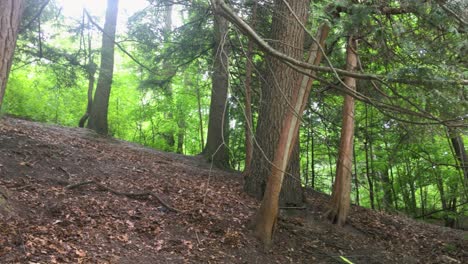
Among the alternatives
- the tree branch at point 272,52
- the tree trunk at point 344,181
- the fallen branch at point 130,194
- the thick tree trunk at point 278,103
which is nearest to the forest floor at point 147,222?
the fallen branch at point 130,194

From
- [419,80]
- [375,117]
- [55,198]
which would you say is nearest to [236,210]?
[55,198]

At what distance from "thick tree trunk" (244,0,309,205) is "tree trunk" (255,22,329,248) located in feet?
1.56

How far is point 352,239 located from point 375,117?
4049 millimetres

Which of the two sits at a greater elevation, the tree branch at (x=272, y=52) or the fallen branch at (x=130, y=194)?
the tree branch at (x=272, y=52)

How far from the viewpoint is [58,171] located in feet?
20.9

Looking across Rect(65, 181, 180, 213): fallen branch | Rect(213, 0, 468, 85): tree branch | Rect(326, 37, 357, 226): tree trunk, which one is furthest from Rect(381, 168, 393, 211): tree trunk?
Rect(213, 0, 468, 85): tree branch

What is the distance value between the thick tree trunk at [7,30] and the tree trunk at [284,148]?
3318mm

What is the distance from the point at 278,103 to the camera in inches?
255

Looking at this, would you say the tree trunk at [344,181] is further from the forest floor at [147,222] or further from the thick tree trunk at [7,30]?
the thick tree trunk at [7,30]

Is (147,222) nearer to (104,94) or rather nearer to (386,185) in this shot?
(104,94)

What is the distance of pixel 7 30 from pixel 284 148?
11.7 feet

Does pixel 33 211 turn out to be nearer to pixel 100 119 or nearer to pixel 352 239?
pixel 352 239

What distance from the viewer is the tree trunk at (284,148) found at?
5.20 meters

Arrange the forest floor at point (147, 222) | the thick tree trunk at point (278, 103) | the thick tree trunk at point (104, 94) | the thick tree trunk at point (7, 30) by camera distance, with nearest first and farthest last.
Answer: the thick tree trunk at point (7, 30) < the forest floor at point (147, 222) < the thick tree trunk at point (278, 103) < the thick tree trunk at point (104, 94)
